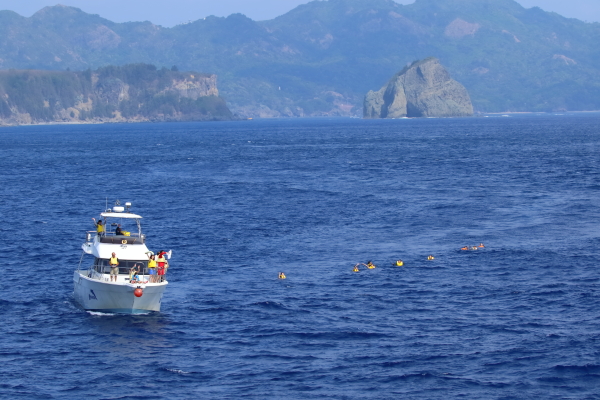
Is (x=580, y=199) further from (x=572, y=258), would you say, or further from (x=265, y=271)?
(x=265, y=271)

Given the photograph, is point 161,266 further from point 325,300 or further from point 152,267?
point 325,300

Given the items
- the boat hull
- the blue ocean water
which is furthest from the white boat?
the blue ocean water

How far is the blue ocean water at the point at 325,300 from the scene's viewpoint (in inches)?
1629

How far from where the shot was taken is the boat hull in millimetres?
51438

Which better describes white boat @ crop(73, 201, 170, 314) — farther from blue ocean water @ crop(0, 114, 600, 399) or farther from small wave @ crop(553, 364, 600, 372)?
small wave @ crop(553, 364, 600, 372)

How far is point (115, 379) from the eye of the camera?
41906mm

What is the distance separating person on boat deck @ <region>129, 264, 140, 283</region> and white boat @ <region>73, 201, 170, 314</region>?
0.06 metres

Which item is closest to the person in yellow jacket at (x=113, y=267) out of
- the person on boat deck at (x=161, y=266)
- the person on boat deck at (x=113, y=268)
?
the person on boat deck at (x=113, y=268)

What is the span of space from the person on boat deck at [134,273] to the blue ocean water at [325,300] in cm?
237

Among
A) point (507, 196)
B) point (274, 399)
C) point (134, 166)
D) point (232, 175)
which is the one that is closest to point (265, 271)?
point (274, 399)

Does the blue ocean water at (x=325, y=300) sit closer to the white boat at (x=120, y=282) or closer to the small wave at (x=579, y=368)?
the small wave at (x=579, y=368)

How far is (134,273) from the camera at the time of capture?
172ft

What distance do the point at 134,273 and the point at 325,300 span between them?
484 inches

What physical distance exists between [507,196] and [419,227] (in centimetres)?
2609
